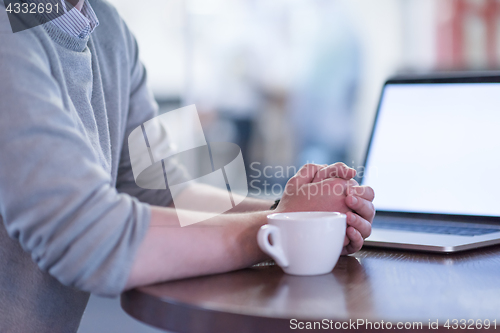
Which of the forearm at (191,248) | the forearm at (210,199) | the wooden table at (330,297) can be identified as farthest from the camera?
the forearm at (210,199)

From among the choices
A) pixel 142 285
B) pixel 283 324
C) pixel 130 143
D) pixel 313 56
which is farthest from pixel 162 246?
pixel 313 56

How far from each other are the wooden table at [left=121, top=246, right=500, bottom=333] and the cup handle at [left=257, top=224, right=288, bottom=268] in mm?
23

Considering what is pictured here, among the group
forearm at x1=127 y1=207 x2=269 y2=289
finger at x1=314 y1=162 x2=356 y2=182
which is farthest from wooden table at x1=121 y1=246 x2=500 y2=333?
finger at x1=314 y1=162 x2=356 y2=182

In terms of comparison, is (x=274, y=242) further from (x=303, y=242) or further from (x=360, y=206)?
(x=360, y=206)

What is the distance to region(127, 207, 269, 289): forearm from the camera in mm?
490

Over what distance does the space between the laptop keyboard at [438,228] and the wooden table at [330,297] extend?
15 centimetres

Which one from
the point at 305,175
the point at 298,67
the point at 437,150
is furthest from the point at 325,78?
the point at 305,175

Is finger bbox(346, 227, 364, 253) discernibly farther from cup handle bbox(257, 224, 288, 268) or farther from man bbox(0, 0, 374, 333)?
cup handle bbox(257, 224, 288, 268)

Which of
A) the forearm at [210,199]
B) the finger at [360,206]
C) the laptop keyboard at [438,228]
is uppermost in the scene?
the finger at [360,206]

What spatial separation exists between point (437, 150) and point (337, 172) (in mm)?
312

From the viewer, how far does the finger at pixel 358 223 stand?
1.91 ft

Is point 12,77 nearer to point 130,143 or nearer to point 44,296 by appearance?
point 44,296

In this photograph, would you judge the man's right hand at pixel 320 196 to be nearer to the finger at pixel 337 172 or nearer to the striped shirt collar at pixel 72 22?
the finger at pixel 337 172

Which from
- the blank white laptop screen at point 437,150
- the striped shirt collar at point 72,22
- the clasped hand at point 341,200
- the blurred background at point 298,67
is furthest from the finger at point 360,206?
the blurred background at point 298,67
